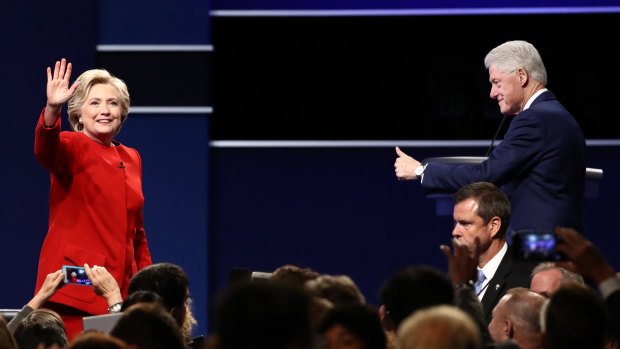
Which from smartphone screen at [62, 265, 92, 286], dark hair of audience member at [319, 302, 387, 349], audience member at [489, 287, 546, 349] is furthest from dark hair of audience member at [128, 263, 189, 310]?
dark hair of audience member at [319, 302, 387, 349]

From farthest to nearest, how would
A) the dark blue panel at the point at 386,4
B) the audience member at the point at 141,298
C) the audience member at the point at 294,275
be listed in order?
the dark blue panel at the point at 386,4, the audience member at the point at 294,275, the audience member at the point at 141,298

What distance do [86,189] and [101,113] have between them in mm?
282

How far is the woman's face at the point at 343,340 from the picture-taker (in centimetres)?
260

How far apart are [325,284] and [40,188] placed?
364 centimetres

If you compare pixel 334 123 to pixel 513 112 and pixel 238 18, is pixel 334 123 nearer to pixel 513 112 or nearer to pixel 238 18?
pixel 238 18

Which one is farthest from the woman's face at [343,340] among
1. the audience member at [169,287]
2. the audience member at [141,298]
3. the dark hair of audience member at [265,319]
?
the audience member at [169,287]

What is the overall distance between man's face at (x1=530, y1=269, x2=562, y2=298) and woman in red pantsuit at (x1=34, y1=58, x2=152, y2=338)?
1.47m

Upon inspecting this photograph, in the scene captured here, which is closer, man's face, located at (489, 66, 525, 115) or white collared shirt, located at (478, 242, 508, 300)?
white collared shirt, located at (478, 242, 508, 300)

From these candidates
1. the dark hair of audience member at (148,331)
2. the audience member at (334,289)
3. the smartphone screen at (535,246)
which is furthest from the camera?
the audience member at (334,289)

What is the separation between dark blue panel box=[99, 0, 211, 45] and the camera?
272 inches

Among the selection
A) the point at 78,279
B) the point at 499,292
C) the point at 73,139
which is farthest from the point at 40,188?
the point at 499,292

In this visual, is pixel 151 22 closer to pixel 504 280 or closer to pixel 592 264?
pixel 504 280

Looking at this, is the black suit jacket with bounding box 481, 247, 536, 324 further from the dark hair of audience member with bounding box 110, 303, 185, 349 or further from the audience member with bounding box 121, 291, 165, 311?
the dark hair of audience member with bounding box 110, 303, 185, 349

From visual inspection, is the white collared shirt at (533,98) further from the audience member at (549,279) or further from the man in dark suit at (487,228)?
the audience member at (549,279)
